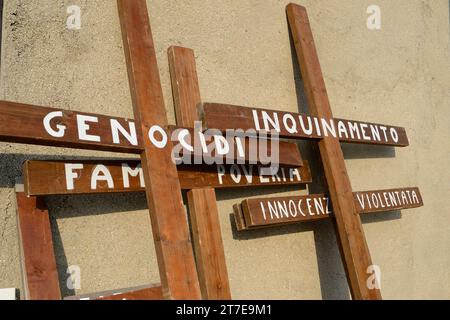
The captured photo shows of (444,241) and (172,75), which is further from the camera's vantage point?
(444,241)

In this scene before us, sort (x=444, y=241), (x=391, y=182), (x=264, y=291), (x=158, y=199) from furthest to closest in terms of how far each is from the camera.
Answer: (x=444, y=241)
(x=391, y=182)
(x=264, y=291)
(x=158, y=199)

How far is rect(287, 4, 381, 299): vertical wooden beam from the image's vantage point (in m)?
1.99

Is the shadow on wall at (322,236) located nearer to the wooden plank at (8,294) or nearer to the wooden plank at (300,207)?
the wooden plank at (300,207)

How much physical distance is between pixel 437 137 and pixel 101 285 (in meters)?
2.56

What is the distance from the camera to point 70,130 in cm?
135

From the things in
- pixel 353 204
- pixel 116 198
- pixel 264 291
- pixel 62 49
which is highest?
pixel 62 49

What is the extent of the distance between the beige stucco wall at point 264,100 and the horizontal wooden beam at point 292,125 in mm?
180

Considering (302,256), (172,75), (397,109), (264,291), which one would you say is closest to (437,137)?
(397,109)

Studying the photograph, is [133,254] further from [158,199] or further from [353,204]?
[353,204]

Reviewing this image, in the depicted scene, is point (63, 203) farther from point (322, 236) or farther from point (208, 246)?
point (322, 236)

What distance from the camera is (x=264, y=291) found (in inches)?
77.5

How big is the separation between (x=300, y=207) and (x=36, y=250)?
43.3 inches

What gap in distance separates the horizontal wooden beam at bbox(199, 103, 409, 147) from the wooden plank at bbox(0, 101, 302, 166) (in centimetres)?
15

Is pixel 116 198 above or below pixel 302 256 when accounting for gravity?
above
